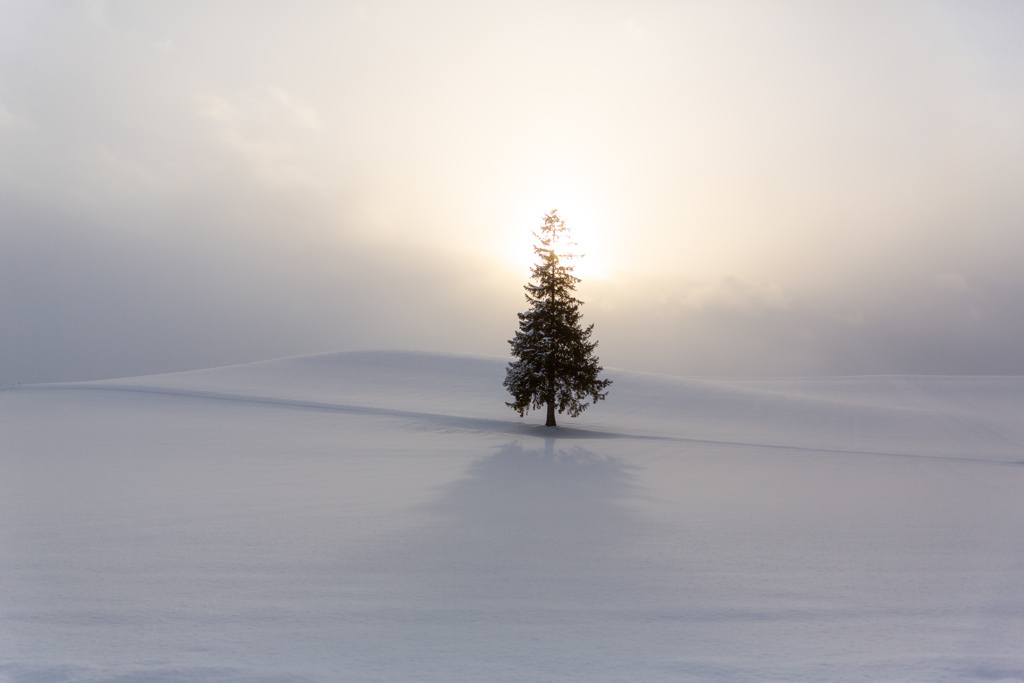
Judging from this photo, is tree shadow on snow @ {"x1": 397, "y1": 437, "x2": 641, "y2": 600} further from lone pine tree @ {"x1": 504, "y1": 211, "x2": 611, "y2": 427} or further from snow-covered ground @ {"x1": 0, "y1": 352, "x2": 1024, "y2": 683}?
lone pine tree @ {"x1": 504, "y1": 211, "x2": 611, "y2": 427}

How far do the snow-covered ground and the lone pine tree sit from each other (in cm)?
488

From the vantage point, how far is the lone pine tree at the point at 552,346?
2448 cm

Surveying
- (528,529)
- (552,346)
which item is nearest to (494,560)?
(528,529)

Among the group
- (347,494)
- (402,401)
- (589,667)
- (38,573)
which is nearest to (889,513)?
(589,667)

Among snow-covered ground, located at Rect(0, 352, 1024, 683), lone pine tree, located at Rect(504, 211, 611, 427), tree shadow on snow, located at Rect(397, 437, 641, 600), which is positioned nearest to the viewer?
snow-covered ground, located at Rect(0, 352, 1024, 683)

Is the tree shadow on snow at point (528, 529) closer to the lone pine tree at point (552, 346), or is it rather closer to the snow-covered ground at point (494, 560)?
the snow-covered ground at point (494, 560)

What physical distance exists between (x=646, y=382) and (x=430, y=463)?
2733 cm

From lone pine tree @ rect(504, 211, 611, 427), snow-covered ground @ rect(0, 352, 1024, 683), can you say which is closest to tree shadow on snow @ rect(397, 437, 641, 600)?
snow-covered ground @ rect(0, 352, 1024, 683)

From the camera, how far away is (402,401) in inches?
1246

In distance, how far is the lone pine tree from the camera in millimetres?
24484

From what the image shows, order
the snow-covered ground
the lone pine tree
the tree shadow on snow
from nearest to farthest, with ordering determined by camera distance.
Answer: the snow-covered ground → the tree shadow on snow → the lone pine tree

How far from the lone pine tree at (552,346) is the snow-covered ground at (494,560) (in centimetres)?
488

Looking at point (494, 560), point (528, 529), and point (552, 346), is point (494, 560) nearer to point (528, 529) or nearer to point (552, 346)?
point (528, 529)

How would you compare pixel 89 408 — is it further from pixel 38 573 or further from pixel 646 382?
pixel 646 382
